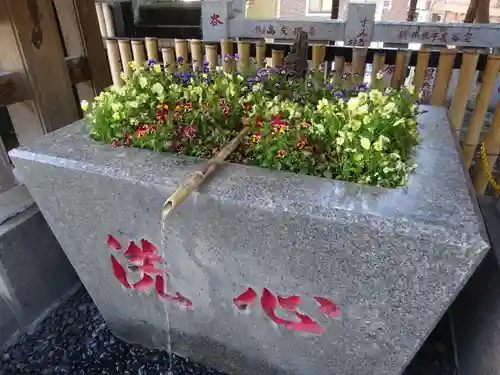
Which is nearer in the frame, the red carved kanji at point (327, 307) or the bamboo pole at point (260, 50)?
the red carved kanji at point (327, 307)

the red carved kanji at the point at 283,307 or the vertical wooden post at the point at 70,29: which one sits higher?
the vertical wooden post at the point at 70,29

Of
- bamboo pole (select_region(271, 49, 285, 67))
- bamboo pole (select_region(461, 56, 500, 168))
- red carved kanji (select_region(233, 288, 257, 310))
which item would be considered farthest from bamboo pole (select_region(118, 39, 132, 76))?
bamboo pole (select_region(461, 56, 500, 168))

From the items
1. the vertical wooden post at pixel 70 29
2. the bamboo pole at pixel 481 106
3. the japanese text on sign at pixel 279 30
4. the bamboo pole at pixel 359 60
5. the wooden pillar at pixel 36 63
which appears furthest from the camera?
the japanese text on sign at pixel 279 30

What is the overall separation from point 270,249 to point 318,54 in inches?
89.3

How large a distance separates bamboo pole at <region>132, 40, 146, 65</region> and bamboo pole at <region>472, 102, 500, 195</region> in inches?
118

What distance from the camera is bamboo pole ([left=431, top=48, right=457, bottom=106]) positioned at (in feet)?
9.11

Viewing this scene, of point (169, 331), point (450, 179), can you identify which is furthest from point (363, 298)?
point (169, 331)

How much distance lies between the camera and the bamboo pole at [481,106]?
8.80ft

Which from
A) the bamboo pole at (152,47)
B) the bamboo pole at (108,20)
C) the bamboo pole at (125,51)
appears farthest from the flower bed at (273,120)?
the bamboo pole at (108,20)

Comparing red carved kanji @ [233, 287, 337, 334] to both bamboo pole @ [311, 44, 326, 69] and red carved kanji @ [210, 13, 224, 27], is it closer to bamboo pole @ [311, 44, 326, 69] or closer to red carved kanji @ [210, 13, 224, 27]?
bamboo pole @ [311, 44, 326, 69]

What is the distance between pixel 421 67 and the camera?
289cm

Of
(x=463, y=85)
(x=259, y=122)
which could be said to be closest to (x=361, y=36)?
(x=463, y=85)

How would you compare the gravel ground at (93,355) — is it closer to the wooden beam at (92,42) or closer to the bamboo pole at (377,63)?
the wooden beam at (92,42)

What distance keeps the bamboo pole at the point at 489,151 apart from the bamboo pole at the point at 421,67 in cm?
56
